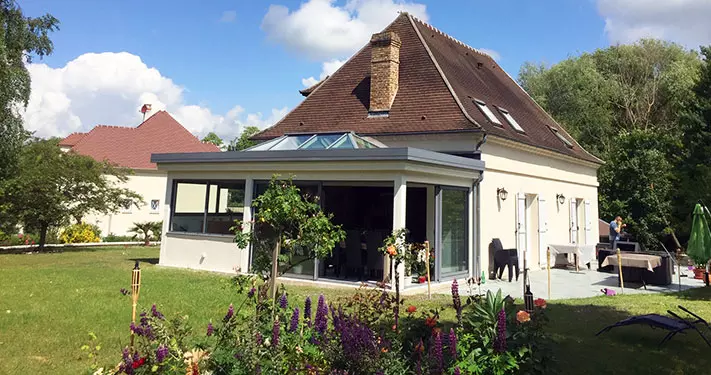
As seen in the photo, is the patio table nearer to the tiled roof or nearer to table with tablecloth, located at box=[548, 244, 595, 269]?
table with tablecloth, located at box=[548, 244, 595, 269]

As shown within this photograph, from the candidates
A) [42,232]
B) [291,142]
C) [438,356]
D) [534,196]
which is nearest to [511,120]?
[534,196]

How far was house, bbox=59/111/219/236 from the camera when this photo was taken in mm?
26172

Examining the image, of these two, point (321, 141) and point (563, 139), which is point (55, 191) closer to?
point (321, 141)

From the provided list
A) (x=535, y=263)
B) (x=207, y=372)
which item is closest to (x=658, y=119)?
(x=535, y=263)

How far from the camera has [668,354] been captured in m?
5.70

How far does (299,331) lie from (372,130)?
9902 mm

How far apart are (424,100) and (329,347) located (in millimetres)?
11023

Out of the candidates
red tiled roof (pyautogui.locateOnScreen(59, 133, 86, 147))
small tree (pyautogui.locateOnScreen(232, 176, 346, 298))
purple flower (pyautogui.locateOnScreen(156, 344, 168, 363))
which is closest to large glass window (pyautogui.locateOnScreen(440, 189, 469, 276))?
small tree (pyautogui.locateOnScreen(232, 176, 346, 298))

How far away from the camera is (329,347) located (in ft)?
12.8

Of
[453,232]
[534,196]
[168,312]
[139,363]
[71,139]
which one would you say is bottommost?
[168,312]

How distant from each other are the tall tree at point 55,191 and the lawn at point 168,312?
5437mm

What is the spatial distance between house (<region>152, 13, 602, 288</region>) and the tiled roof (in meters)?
0.06

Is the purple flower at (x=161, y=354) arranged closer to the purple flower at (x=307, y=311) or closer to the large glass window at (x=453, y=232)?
the purple flower at (x=307, y=311)

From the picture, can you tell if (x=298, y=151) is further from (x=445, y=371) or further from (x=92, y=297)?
(x=445, y=371)
